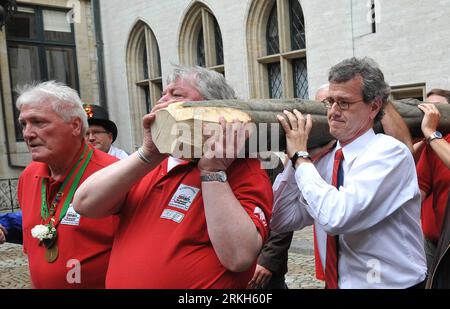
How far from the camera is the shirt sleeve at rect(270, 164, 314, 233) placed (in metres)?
2.13

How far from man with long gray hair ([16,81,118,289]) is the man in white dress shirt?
921 mm

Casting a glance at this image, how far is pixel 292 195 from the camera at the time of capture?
2.13 metres

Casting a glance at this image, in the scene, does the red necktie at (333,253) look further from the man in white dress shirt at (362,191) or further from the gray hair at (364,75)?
the gray hair at (364,75)

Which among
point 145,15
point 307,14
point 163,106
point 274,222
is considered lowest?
point 274,222

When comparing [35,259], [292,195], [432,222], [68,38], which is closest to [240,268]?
[292,195]

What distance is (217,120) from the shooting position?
147 cm

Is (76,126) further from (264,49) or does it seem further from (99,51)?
(99,51)

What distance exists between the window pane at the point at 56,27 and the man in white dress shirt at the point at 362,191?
14054 millimetres

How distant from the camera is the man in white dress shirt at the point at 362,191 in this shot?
5.56 feet

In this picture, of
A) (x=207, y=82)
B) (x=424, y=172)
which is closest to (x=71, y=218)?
(x=207, y=82)

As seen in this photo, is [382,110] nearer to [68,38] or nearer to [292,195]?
[292,195]

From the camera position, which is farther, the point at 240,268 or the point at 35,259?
the point at 35,259

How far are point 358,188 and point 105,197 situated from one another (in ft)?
3.01

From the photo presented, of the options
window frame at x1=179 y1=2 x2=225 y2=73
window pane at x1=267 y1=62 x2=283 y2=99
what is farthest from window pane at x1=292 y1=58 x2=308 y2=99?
window frame at x1=179 y1=2 x2=225 y2=73
